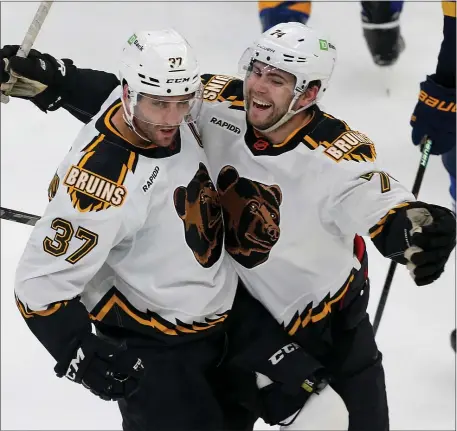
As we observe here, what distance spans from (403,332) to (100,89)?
1.46 m

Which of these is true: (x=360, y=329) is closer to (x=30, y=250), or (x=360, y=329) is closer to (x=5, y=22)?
(x=30, y=250)

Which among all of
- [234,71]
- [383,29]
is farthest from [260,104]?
[234,71]

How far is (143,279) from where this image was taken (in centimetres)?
185

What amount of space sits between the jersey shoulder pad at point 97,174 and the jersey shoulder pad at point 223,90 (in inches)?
12.7

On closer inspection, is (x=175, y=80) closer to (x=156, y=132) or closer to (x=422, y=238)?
(x=156, y=132)

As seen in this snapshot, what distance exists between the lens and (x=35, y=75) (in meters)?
1.96

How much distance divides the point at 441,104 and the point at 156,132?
1073mm

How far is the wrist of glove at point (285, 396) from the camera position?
6.53 feet

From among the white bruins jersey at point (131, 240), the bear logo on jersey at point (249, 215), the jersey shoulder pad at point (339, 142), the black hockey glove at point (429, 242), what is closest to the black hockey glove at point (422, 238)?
the black hockey glove at point (429, 242)

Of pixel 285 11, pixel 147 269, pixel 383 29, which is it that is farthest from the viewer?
pixel 383 29

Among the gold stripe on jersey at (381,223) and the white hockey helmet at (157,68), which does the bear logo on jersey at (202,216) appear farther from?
the gold stripe on jersey at (381,223)

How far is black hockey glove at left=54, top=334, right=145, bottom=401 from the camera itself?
173 cm

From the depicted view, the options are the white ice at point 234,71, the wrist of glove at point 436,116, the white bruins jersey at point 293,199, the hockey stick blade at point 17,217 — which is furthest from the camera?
the white ice at point 234,71

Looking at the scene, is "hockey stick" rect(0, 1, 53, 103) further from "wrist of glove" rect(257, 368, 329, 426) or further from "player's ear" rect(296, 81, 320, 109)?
"wrist of glove" rect(257, 368, 329, 426)
